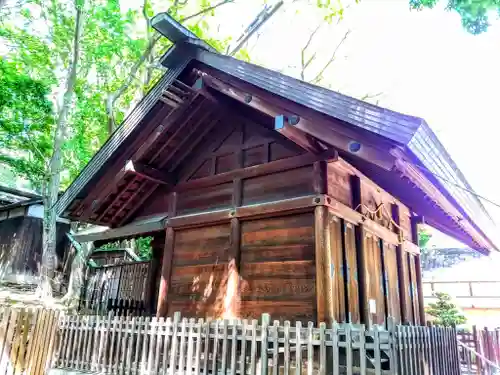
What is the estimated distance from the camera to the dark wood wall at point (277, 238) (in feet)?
18.2

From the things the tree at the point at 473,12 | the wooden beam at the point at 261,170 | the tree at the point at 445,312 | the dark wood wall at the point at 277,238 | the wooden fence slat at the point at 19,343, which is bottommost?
the wooden fence slat at the point at 19,343

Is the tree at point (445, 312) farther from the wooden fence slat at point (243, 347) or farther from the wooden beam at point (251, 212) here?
the wooden fence slat at point (243, 347)

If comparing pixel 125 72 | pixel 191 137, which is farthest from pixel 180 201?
pixel 125 72

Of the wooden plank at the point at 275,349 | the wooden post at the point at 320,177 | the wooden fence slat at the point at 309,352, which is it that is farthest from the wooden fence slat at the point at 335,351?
the wooden post at the point at 320,177

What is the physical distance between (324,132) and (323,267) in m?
1.85

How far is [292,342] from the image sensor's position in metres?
4.48

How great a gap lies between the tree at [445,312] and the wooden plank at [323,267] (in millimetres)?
10487

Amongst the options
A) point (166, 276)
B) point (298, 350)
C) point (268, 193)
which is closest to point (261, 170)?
point (268, 193)

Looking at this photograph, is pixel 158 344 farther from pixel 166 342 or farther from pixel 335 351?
pixel 335 351

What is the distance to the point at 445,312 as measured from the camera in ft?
45.5

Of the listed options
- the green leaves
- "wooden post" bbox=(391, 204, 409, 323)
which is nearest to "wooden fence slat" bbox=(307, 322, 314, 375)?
"wooden post" bbox=(391, 204, 409, 323)

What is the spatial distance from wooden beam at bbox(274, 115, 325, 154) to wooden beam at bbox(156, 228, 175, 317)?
335cm

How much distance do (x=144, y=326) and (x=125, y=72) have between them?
14367 millimetres

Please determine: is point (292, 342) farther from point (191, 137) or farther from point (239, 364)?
point (191, 137)
